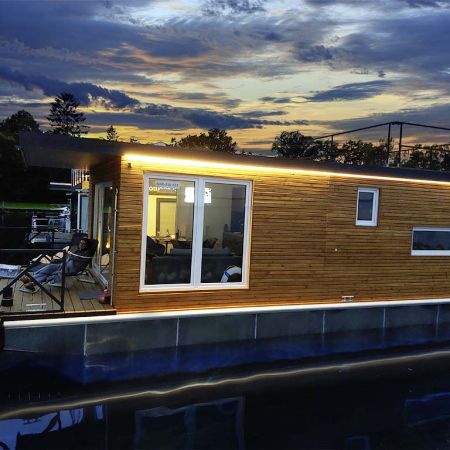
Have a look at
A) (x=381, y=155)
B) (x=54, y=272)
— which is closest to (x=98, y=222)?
(x=54, y=272)

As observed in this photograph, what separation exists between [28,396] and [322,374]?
169 inches

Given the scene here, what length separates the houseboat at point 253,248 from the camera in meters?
6.71

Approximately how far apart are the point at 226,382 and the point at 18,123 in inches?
2725

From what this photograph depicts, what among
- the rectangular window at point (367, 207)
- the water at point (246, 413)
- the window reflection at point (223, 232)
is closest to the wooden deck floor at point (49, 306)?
the water at point (246, 413)

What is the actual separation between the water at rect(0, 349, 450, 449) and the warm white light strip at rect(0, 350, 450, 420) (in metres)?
0.01

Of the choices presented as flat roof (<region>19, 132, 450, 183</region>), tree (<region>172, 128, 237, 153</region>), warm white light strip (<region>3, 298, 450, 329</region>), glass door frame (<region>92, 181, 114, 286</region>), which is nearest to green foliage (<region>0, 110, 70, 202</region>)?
tree (<region>172, 128, 237, 153</region>)

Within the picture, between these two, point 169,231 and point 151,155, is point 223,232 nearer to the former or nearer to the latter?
point 169,231

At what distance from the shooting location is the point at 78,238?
10.5 m

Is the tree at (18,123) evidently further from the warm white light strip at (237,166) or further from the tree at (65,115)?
the warm white light strip at (237,166)

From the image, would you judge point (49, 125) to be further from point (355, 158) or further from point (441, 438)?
point (441, 438)

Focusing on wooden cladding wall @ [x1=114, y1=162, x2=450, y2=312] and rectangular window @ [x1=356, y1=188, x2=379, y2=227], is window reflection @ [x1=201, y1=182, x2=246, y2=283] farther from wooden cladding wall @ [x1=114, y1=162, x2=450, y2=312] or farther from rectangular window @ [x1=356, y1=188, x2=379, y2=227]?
rectangular window @ [x1=356, y1=188, x2=379, y2=227]

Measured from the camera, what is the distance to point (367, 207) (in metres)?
8.41

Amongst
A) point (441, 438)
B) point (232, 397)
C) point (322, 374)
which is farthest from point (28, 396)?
point (441, 438)

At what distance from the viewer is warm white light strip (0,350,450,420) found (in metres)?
5.84
